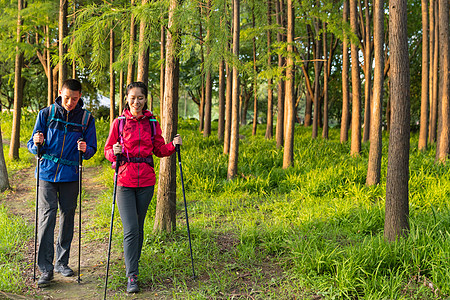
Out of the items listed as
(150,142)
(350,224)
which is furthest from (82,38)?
(350,224)

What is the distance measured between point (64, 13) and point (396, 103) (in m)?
8.33

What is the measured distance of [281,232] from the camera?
5.15 meters

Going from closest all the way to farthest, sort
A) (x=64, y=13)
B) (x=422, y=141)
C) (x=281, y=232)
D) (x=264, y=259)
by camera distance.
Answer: (x=264, y=259), (x=281, y=232), (x=64, y=13), (x=422, y=141)

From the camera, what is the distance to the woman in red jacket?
3.81 m

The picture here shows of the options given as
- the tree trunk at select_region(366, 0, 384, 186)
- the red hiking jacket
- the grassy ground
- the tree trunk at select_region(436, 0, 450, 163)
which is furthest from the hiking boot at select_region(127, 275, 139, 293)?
the tree trunk at select_region(436, 0, 450, 163)

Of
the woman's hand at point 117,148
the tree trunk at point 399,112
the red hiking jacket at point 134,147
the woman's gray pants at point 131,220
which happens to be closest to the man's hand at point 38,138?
the red hiking jacket at point 134,147

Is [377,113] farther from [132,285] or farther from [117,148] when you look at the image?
[132,285]

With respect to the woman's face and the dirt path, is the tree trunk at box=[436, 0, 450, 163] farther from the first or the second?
the dirt path

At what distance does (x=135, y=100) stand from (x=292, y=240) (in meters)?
2.83

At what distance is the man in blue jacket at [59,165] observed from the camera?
4027mm

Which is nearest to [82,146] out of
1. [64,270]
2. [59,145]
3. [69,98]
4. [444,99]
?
[59,145]

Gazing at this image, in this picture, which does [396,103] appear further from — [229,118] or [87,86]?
[87,86]

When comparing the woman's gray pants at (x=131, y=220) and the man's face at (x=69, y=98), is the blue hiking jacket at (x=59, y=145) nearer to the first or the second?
the man's face at (x=69, y=98)

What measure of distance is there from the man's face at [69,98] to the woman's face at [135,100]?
2.31 ft
